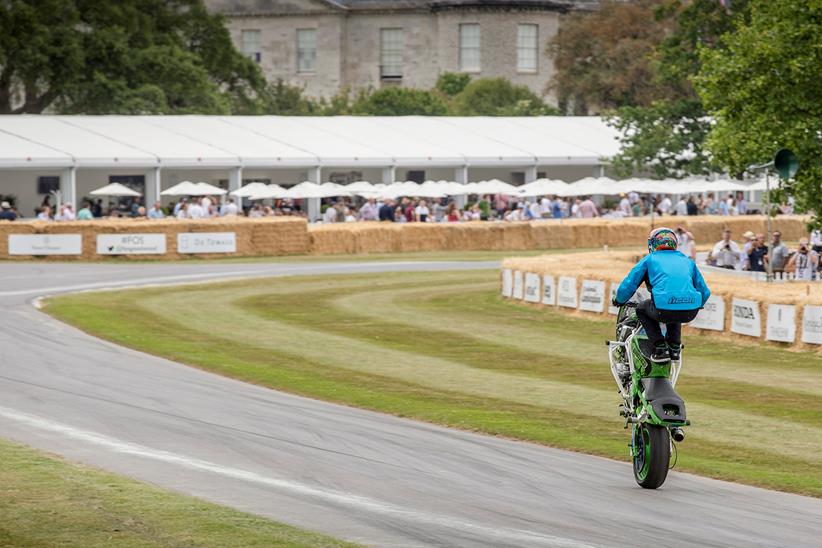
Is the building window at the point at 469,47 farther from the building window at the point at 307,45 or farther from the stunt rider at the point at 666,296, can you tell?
the stunt rider at the point at 666,296

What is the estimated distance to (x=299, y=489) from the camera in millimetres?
12188

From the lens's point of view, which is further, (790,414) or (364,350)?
(364,350)

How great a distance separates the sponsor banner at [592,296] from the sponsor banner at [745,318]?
14.8 feet

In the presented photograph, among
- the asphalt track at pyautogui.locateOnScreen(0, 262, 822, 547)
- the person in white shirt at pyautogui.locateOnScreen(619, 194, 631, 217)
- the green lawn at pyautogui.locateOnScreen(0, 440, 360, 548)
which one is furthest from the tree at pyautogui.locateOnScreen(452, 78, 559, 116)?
the green lawn at pyautogui.locateOnScreen(0, 440, 360, 548)

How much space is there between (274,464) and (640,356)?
129 inches

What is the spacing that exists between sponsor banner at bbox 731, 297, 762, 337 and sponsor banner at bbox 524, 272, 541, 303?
7466 mm

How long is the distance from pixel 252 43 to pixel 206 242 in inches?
1954

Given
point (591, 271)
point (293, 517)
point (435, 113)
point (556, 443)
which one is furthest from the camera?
point (435, 113)

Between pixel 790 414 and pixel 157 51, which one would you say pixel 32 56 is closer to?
pixel 157 51

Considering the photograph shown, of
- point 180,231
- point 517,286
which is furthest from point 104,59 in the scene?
point 517,286

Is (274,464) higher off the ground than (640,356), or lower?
lower

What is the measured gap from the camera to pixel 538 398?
735 inches

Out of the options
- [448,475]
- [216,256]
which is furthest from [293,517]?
[216,256]

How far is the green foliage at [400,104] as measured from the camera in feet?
295
